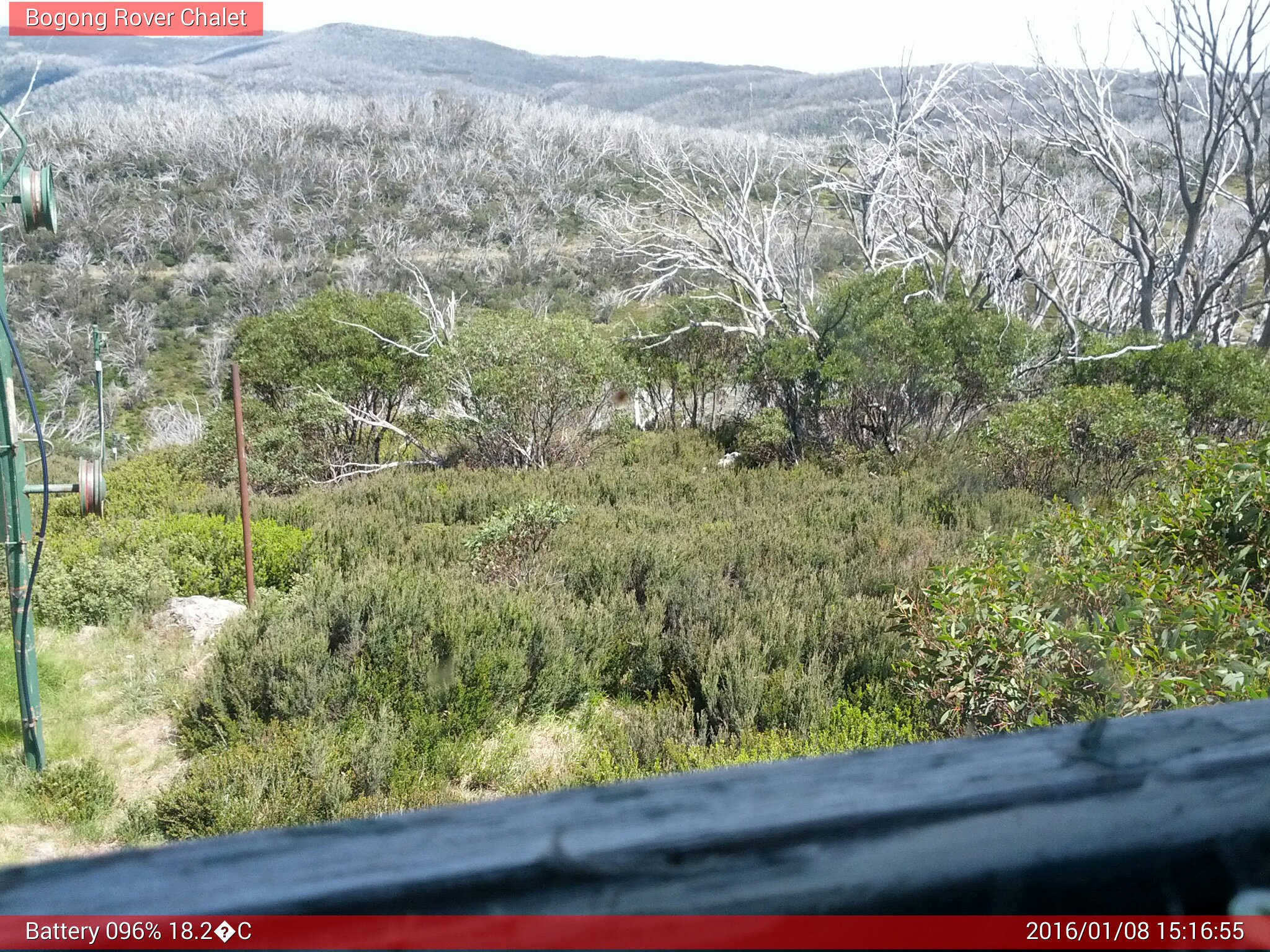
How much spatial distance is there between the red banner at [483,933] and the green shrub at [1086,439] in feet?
31.2

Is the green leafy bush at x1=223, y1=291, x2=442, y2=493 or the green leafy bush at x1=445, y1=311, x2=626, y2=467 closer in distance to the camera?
the green leafy bush at x1=445, y1=311, x2=626, y2=467

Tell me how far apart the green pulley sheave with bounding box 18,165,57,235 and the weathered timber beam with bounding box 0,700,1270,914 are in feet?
16.4

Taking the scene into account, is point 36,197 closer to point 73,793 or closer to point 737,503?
point 73,793

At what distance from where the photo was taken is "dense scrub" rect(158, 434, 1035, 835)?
14.8 ft

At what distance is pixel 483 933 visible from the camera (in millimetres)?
435

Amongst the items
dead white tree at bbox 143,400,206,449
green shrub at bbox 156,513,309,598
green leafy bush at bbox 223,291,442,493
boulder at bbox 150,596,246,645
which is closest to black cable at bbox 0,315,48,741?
boulder at bbox 150,596,246,645

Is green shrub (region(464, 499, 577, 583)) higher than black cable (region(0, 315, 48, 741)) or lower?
lower

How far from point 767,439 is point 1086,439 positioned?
3.98m

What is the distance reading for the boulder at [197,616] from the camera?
6.80 m

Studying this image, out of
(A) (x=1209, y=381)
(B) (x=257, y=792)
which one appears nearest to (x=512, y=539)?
(B) (x=257, y=792)

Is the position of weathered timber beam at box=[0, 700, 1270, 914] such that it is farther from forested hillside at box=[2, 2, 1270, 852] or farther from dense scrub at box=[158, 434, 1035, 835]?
dense scrub at box=[158, 434, 1035, 835]

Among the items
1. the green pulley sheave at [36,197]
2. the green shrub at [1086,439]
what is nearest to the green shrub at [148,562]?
the green pulley sheave at [36,197]

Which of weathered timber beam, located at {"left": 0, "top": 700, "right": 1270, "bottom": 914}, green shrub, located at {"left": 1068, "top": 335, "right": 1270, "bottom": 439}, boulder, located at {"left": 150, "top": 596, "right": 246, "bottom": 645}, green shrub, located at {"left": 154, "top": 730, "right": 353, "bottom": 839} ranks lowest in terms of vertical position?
boulder, located at {"left": 150, "top": 596, "right": 246, "bottom": 645}

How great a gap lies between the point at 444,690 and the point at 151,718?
5.93 ft
